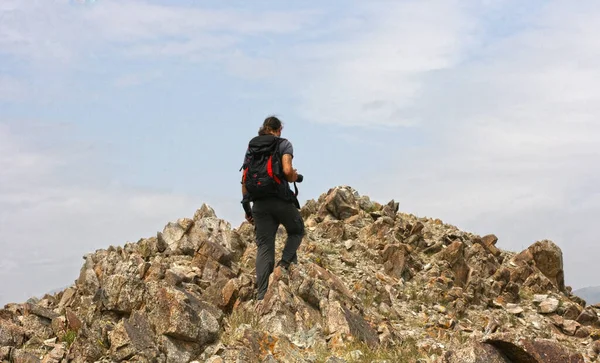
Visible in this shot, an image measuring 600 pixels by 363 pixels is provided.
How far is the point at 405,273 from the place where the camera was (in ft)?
65.4

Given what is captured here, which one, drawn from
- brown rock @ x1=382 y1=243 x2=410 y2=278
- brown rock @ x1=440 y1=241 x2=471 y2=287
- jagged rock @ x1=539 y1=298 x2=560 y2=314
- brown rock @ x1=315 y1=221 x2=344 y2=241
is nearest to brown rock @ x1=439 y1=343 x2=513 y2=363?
brown rock @ x1=382 y1=243 x2=410 y2=278

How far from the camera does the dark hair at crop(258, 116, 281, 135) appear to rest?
46.3ft

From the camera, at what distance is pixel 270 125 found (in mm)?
14102

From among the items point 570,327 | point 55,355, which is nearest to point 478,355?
point 55,355

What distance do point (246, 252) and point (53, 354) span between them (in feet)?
23.9

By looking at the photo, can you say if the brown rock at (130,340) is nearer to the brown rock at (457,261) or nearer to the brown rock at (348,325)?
the brown rock at (348,325)

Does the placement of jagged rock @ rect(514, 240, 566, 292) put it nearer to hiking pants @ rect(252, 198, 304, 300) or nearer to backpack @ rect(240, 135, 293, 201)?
hiking pants @ rect(252, 198, 304, 300)

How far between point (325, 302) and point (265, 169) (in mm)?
3033

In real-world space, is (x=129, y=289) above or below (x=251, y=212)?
below

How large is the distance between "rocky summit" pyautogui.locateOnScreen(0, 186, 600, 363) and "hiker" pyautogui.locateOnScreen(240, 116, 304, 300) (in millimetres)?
505

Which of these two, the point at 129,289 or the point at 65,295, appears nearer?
the point at 129,289

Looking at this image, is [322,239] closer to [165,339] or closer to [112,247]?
[112,247]

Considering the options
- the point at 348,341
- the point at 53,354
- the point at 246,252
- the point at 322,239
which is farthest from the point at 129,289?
the point at 322,239

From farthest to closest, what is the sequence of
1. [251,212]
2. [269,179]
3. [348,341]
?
[251,212] < [269,179] < [348,341]
